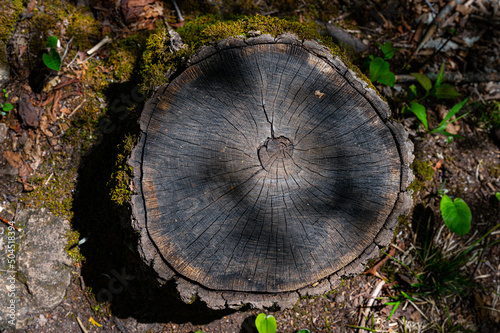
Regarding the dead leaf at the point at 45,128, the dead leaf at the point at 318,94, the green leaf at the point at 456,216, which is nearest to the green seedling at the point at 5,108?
the dead leaf at the point at 45,128

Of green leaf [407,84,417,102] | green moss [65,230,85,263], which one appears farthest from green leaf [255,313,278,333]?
green leaf [407,84,417,102]

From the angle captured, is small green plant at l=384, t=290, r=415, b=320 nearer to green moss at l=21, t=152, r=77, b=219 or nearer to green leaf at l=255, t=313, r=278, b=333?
green leaf at l=255, t=313, r=278, b=333

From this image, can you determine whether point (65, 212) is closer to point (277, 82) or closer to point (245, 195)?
point (245, 195)

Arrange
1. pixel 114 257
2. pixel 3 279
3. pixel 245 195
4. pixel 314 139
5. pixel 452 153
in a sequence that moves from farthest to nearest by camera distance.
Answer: pixel 452 153 < pixel 114 257 < pixel 3 279 < pixel 314 139 < pixel 245 195

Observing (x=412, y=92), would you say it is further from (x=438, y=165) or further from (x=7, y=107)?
(x=7, y=107)

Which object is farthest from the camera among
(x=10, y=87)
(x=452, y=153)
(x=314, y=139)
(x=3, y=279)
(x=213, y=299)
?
(x=452, y=153)

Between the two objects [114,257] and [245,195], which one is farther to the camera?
[114,257]

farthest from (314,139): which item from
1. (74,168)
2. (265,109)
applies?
(74,168)
